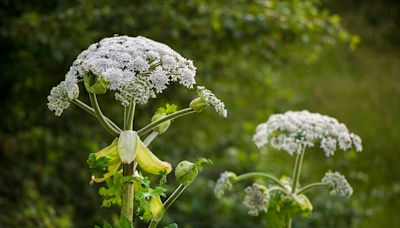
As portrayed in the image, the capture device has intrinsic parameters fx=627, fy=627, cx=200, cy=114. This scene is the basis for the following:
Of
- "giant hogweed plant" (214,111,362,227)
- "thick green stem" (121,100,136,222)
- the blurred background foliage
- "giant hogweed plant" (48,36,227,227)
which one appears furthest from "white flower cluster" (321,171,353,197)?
the blurred background foliage

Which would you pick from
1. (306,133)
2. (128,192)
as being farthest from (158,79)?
(306,133)

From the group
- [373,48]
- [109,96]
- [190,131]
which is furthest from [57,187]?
[373,48]

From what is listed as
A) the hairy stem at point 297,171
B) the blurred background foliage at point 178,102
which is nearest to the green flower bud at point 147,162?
the hairy stem at point 297,171

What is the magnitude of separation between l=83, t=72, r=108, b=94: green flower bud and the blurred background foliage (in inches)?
58.9

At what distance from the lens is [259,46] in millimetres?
3527

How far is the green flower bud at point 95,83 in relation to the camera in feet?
4.12

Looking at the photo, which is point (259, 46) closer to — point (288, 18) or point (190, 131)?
point (288, 18)

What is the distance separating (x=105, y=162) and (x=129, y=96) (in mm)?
150

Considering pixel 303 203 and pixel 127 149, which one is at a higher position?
pixel 303 203

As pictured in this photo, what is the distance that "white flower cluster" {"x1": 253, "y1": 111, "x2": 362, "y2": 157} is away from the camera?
5.63 feet

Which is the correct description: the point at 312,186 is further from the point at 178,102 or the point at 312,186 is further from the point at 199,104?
the point at 178,102

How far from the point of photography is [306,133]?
1.71 meters

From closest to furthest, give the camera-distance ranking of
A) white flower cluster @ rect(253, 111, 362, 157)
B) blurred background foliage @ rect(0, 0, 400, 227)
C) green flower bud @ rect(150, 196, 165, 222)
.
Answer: green flower bud @ rect(150, 196, 165, 222) → white flower cluster @ rect(253, 111, 362, 157) → blurred background foliage @ rect(0, 0, 400, 227)

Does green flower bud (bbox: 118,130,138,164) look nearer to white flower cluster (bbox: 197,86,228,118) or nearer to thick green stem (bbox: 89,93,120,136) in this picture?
thick green stem (bbox: 89,93,120,136)
